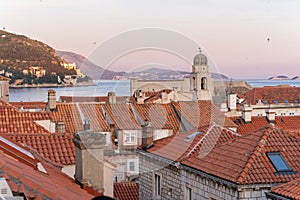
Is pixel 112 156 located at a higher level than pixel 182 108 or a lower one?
lower

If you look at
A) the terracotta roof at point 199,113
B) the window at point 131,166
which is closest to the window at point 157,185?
the window at point 131,166

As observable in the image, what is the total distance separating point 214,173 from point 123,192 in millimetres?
7414

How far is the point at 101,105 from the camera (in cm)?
3166

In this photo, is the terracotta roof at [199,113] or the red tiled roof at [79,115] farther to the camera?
the terracotta roof at [199,113]

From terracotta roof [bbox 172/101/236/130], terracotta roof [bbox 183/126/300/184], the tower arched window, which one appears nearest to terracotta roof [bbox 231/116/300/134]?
terracotta roof [bbox 172/101/236/130]

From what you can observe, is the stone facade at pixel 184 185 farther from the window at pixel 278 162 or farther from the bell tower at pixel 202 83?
the bell tower at pixel 202 83

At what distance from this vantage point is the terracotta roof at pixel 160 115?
3033 centimetres

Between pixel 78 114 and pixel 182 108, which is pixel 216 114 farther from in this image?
pixel 78 114

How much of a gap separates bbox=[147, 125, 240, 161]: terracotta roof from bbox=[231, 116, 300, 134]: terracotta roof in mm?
15647

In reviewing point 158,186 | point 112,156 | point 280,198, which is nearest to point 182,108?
point 112,156

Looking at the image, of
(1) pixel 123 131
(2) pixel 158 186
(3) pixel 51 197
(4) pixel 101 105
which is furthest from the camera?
(4) pixel 101 105

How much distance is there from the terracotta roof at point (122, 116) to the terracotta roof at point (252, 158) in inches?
593

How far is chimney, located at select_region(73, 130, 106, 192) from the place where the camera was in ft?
28.8

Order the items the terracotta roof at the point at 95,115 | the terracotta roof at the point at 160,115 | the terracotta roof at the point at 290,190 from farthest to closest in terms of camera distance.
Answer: the terracotta roof at the point at 160,115, the terracotta roof at the point at 95,115, the terracotta roof at the point at 290,190
